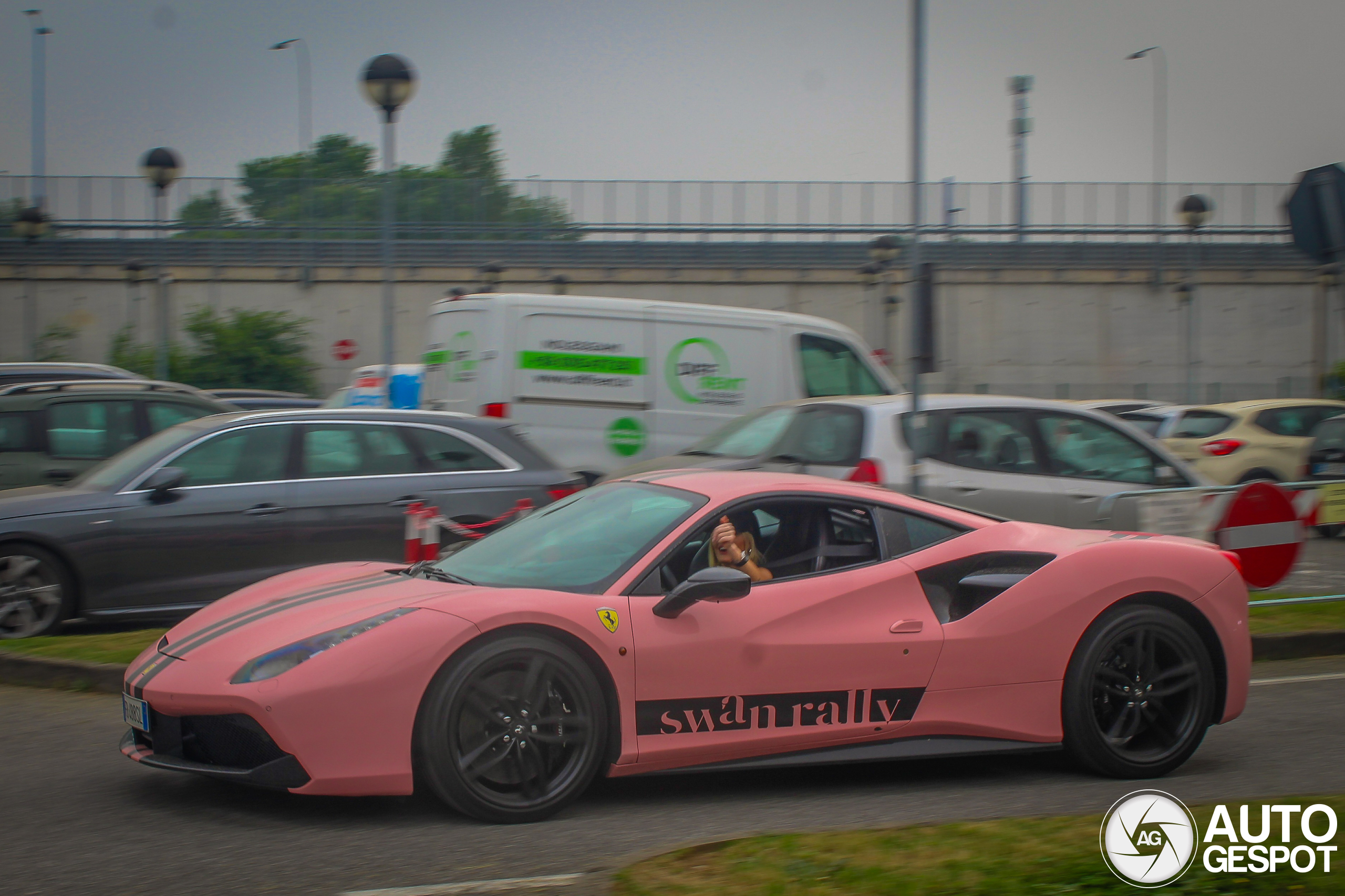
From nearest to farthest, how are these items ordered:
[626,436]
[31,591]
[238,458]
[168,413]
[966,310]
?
[31,591] → [238,458] → [168,413] → [626,436] → [966,310]

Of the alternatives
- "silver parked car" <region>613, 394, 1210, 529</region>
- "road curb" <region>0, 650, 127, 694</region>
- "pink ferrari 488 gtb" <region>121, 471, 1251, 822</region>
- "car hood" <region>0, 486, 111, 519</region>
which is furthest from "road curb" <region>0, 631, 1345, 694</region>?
"silver parked car" <region>613, 394, 1210, 529</region>

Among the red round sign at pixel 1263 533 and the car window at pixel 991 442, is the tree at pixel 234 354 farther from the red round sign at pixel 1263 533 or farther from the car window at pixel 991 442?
the red round sign at pixel 1263 533

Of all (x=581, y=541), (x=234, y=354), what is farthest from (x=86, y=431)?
(x=234, y=354)

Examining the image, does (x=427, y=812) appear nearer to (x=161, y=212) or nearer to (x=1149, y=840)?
(x=1149, y=840)

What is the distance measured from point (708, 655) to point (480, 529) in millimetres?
4401

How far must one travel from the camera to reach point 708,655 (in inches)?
192

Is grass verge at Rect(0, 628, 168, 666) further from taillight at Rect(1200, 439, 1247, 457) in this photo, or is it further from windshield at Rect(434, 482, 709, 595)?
taillight at Rect(1200, 439, 1247, 457)

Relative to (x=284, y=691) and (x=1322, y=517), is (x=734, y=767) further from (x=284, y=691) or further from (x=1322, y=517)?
(x=1322, y=517)

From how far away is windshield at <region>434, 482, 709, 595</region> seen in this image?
199 inches

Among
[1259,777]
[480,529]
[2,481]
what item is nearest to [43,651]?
[480,529]

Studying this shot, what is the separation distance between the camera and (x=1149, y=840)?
4.04 meters

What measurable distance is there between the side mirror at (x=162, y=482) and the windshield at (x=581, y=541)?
135 inches

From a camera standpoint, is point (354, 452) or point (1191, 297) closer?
point (354, 452)

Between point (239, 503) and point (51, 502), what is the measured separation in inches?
45.2
